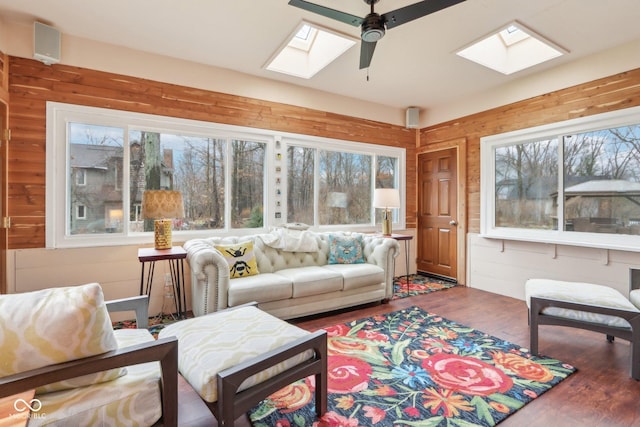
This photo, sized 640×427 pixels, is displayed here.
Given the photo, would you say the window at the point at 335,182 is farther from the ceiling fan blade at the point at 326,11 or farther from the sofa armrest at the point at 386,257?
the ceiling fan blade at the point at 326,11

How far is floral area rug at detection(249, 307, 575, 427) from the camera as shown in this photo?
5.71 feet

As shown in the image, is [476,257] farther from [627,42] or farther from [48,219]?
[48,219]

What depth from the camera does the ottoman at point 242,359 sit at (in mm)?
1365

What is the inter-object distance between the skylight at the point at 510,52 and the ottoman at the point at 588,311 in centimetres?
249

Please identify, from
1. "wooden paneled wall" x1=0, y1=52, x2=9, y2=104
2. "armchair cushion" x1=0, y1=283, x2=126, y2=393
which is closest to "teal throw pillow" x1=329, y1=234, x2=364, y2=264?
"armchair cushion" x1=0, y1=283, x2=126, y2=393

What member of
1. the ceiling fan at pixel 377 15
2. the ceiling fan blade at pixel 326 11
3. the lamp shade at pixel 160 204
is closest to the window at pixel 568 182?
the ceiling fan at pixel 377 15

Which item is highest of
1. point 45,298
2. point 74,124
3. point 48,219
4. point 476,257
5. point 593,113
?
point 593,113

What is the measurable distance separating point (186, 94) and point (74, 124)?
113 centimetres

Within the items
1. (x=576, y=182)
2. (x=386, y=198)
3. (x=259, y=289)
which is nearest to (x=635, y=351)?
(x=576, y=182)

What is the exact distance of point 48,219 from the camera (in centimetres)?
290

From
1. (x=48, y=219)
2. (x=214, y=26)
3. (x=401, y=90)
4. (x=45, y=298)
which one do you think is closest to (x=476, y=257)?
(x=401, y=90)

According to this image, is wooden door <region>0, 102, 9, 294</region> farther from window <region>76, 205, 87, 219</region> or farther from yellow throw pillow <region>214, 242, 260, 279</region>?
yellow throw pillow <region>214, 242, 260, 279</region>

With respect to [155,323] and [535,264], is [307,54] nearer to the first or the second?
[155,323]

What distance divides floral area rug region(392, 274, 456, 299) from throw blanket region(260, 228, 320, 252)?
135 centimetres
